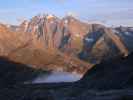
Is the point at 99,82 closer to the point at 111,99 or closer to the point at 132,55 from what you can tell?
the point at 132,55

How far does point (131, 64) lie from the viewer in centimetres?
11831

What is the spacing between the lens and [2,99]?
105 m

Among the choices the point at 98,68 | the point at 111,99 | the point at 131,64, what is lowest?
the point at 98,68

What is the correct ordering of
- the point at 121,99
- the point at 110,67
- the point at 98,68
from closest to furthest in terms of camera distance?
1. the point at 121,99
2. the point at 110,67
3. the point at 98,68

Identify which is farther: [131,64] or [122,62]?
[122,62]

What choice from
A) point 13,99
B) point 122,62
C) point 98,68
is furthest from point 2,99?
point 98,68

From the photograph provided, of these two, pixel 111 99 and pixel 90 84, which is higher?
pixel 111 99

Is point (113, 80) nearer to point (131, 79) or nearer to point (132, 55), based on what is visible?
point (131, 79)

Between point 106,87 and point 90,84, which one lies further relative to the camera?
point 90,84

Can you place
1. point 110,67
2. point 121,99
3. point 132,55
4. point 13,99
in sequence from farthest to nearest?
point 110,67, point 132,55, point 13,99, point 121,99

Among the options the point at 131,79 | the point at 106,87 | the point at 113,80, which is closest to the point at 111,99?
the point at 131,79

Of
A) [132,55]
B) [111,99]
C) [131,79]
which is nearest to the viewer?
[111,99]

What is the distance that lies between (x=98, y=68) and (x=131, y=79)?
60.0m

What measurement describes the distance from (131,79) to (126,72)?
18739 millimetres
